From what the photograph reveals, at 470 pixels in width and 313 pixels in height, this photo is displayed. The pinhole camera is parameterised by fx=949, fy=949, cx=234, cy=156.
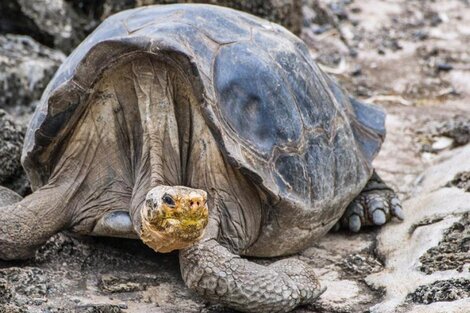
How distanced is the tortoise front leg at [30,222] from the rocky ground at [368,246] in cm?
9

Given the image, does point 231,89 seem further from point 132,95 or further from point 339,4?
point 339,4

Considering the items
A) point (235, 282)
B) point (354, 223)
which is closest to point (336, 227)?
point (354, 223)

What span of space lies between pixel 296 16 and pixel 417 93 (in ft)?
3.99

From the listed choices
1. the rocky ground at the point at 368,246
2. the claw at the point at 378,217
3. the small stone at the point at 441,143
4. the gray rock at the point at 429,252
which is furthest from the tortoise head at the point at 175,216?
the small stone at the point at 441,143

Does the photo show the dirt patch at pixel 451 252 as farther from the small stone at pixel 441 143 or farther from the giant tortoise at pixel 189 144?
the small stone at pixel 441 143

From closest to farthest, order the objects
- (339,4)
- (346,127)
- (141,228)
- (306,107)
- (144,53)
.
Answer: (141,228), (144,53), (306,107), (346,127), (339,4)

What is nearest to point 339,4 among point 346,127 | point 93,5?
point 93,5

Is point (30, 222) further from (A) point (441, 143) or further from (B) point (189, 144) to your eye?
(A) point (441, 143)

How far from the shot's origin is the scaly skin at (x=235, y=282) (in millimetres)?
3426

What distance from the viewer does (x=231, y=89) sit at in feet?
12.8

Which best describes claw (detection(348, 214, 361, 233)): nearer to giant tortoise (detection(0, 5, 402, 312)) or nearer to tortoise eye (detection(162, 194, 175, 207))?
giant tortoise (detection(0, 5, 402, 312))

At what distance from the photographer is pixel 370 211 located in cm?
476

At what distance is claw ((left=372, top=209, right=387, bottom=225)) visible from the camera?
4.74 meters

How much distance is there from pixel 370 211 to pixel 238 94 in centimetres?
120
